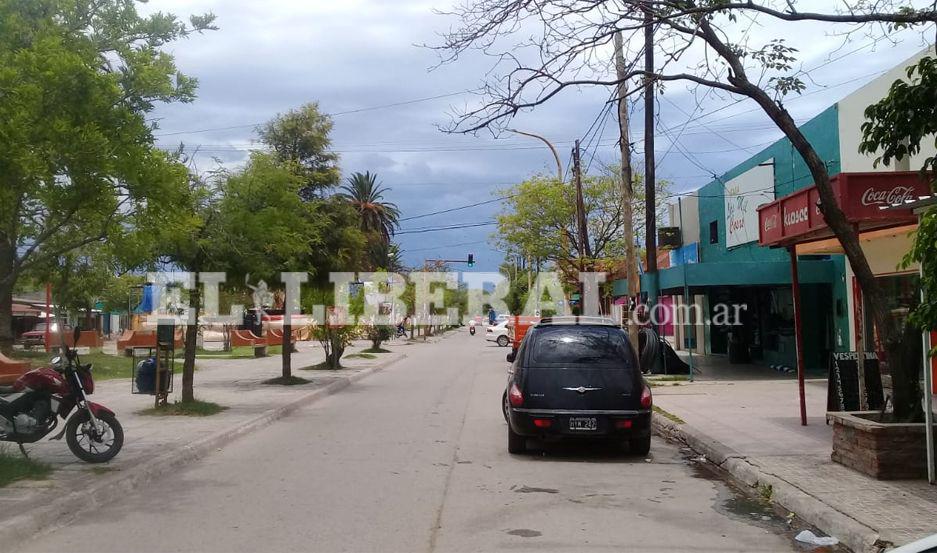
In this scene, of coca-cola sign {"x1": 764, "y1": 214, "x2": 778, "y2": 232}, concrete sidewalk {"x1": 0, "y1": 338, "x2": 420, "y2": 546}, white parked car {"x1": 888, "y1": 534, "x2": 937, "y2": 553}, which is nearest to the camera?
white parked car {"x1": 888, "y1": 534, "x2": 937, "y2": 553}

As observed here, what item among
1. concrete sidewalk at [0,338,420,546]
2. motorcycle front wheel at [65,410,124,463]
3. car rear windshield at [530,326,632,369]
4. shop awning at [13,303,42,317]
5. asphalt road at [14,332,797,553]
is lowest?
asphalt road at [14,332,797,553]

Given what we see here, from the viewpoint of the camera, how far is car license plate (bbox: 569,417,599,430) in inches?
394

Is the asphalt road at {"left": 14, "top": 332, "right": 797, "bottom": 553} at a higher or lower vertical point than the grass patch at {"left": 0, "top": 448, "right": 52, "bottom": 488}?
lower

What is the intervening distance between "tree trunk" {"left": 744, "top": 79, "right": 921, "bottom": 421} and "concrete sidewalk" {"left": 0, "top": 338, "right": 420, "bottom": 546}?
7736mm

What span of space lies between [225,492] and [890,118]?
741cm

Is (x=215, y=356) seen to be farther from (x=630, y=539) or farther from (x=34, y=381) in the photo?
(x=630, y=539)

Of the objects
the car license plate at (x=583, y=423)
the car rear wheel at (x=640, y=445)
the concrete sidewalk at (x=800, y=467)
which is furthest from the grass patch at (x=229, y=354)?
the car license plate at (x=583, y=423)

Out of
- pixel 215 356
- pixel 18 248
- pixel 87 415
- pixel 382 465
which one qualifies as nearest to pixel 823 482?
pixel 382 465

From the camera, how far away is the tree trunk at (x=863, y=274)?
858 centimetres

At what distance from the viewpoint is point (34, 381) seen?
8852 millimetres

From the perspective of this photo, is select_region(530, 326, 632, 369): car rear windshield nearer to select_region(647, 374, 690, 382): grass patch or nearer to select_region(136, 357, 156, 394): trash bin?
select_region(136, 357, 156, 394): trash bin

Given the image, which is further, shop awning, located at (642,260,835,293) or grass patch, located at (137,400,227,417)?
shop awning, located at (642,260,835,293)

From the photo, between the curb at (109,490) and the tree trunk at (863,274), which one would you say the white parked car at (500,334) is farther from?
the tree trunk at (863,274)

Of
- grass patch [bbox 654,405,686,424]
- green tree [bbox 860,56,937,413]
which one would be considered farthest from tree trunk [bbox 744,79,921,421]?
grass patch [bbox 654,405,686,424]
